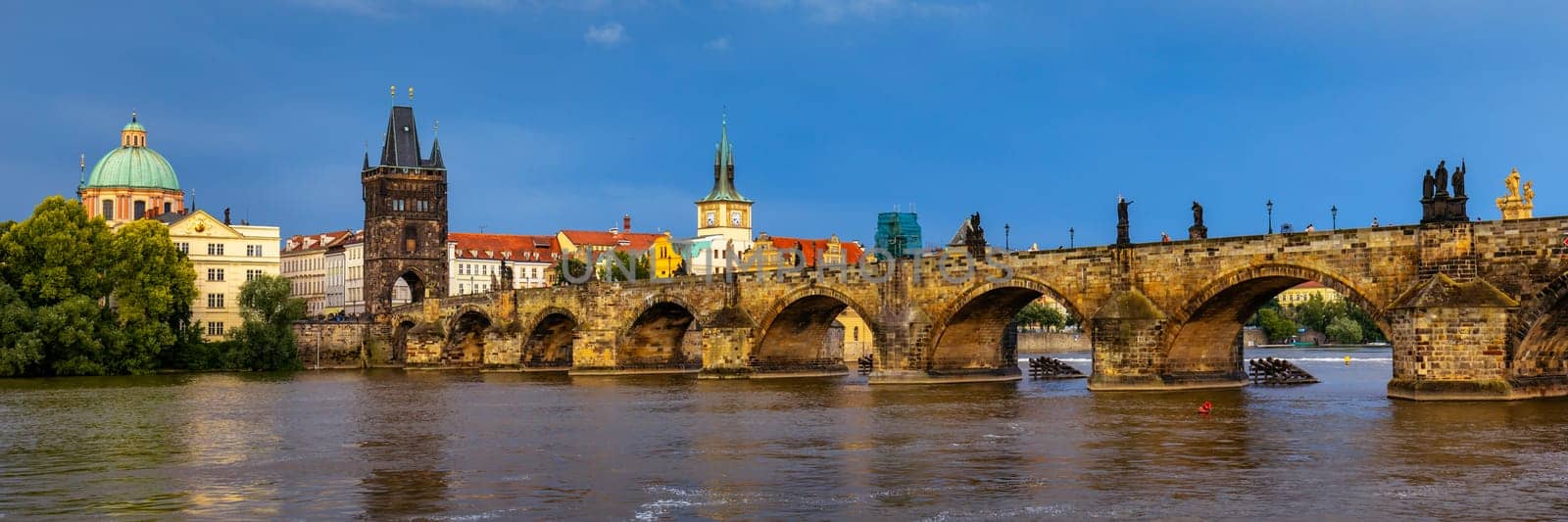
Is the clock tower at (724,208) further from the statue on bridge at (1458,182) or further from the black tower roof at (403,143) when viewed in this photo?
the statue on bridge at (1458,182)

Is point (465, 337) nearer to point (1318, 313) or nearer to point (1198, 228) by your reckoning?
point (1198, 228)

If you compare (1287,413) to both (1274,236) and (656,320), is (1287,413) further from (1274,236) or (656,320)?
(656,320)

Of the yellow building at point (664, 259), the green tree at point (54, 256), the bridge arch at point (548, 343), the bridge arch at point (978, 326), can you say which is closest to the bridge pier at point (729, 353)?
the bridge arch at point (978, 326)

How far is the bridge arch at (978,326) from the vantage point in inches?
2131

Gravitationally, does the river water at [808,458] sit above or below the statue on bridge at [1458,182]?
below

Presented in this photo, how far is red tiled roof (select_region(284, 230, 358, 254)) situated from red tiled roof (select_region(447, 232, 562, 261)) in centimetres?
976

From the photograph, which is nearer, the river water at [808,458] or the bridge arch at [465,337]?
the river water at [808,458]

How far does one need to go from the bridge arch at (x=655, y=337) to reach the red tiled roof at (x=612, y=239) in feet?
233

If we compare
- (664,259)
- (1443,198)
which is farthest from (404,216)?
(1443,198)

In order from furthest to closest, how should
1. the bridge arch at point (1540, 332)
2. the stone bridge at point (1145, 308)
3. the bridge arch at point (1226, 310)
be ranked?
the bridge arch at point (1226, 310) → the stone bridge at point (1145, 308) → the bridge arch at point (1540, 332)

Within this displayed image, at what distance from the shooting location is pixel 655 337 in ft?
254

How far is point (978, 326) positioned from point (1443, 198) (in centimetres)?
2027

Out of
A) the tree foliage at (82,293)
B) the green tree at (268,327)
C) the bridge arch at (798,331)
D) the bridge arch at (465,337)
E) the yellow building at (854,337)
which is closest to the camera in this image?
the bridge arch at (798,331)

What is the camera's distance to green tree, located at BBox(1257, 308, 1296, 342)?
15675 centimetres
